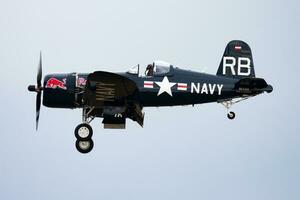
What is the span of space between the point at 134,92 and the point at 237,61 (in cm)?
402

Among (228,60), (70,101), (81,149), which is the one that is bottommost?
(81,149)

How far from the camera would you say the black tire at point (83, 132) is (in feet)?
68.4

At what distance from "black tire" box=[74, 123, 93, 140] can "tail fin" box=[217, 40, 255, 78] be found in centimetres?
479

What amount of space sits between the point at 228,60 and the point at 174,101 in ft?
8.72

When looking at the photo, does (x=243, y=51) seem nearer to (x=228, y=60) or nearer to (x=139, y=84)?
(x=228, y=60)

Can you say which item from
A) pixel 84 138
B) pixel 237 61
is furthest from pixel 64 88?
pixel 237 61

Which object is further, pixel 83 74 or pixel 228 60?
pixel 228 60

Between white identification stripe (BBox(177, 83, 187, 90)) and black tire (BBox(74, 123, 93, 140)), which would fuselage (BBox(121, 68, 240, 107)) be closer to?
white identification stripe (BBox(177, 83, 187, 90))

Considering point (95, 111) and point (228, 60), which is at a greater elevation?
point (228, 60)

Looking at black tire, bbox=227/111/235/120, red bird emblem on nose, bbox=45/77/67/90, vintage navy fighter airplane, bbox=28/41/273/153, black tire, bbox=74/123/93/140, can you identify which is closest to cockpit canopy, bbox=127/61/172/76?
vintage navy fighter airplane, bbox=28/41/273/153

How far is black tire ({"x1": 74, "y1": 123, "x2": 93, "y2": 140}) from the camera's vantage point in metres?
20.9

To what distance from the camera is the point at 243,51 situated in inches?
909

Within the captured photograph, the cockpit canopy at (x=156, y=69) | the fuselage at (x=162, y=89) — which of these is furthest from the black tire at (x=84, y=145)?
the cockpit canopy at (x=156, y=69)

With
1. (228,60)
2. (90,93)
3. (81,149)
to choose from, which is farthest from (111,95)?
(228,60)
